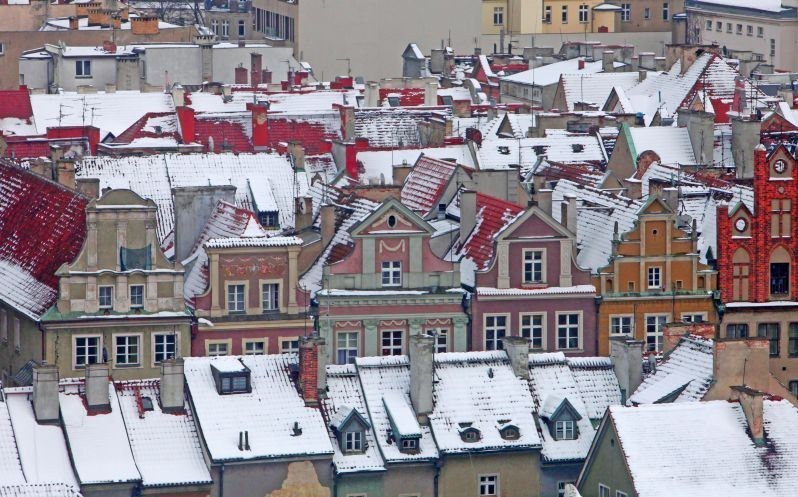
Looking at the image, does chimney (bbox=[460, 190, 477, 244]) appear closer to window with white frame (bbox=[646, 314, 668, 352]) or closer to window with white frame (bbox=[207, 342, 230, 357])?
window with white frame (bbox=[646, 314, 668, 352])

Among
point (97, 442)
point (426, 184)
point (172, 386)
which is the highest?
point (426, 184)

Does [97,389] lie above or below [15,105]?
below

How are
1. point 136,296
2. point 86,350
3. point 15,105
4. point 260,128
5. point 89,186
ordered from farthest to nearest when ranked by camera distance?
point 15,105 < point 260,128 < point 89,186 < point 136,296 < point 86,350

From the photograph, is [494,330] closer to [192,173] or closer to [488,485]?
[488,485]

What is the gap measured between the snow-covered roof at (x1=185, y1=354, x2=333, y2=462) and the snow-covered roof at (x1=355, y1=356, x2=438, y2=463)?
172 centimetres

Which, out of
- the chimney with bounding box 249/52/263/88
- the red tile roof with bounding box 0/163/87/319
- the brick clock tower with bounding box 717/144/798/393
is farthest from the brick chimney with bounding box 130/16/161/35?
the brick clock tower with bounding box 717/144/798/393

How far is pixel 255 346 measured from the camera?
104188 millimetres

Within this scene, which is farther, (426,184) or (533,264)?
(426,184)

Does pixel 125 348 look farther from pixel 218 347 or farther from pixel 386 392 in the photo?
pixel 386 392

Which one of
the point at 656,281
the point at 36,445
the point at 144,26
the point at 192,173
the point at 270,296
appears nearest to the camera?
the point at 36,445

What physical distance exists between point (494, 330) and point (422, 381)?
13.7m

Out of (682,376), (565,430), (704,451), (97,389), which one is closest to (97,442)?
(97,389)

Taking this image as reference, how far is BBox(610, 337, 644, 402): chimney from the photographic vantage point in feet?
314

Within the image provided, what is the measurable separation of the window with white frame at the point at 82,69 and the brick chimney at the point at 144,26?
14087mm
